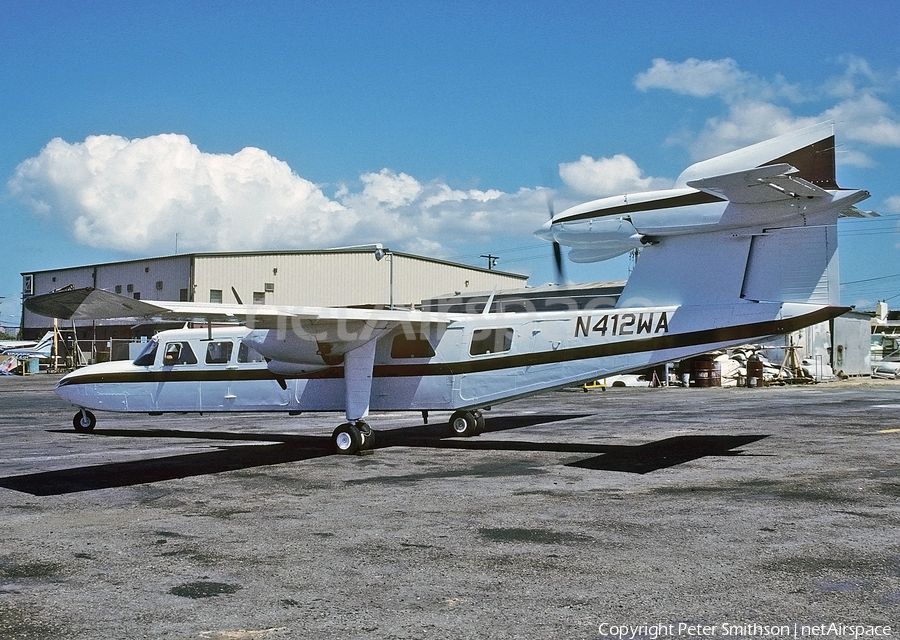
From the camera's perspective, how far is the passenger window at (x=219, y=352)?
18141mm

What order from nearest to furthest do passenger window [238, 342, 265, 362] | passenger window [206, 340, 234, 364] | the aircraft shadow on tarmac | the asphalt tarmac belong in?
the asphalt tarmac
the aircraft shadow on tarmac
passenger window [238, 342, 265, 362]
passenger window [206, 340, 234, 364]

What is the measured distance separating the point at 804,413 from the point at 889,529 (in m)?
16.7

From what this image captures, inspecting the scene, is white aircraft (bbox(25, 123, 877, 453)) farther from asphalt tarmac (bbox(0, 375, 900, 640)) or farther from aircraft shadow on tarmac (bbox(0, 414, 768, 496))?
asphalt tarmac (bbox(0, 375, 900, 640))

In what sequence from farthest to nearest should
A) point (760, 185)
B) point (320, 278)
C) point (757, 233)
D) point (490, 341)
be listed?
1. point (320, 278)
2. point (490, 341)
3. point (757, 233)
4. point (760, 185)

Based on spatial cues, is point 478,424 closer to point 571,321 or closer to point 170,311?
point 571,321

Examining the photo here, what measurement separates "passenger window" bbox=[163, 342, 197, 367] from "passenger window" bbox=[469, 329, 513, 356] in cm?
673

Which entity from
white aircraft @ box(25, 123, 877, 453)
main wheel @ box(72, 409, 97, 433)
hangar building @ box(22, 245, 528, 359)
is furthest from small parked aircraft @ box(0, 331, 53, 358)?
white aircraft @ box(25, 123, 877, 453)

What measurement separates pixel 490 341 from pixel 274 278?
4772cm

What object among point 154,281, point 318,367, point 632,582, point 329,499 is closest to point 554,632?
point 632,582

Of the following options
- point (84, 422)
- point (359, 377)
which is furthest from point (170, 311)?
point (84, 422)

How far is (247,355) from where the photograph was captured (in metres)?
17.9

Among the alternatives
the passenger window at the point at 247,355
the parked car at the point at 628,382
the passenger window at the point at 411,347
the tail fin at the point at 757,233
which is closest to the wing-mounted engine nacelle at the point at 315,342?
the passenger window at the point at 411,347

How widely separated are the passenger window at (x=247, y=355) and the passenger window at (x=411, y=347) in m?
3.19

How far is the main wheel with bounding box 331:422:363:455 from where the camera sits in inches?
623
